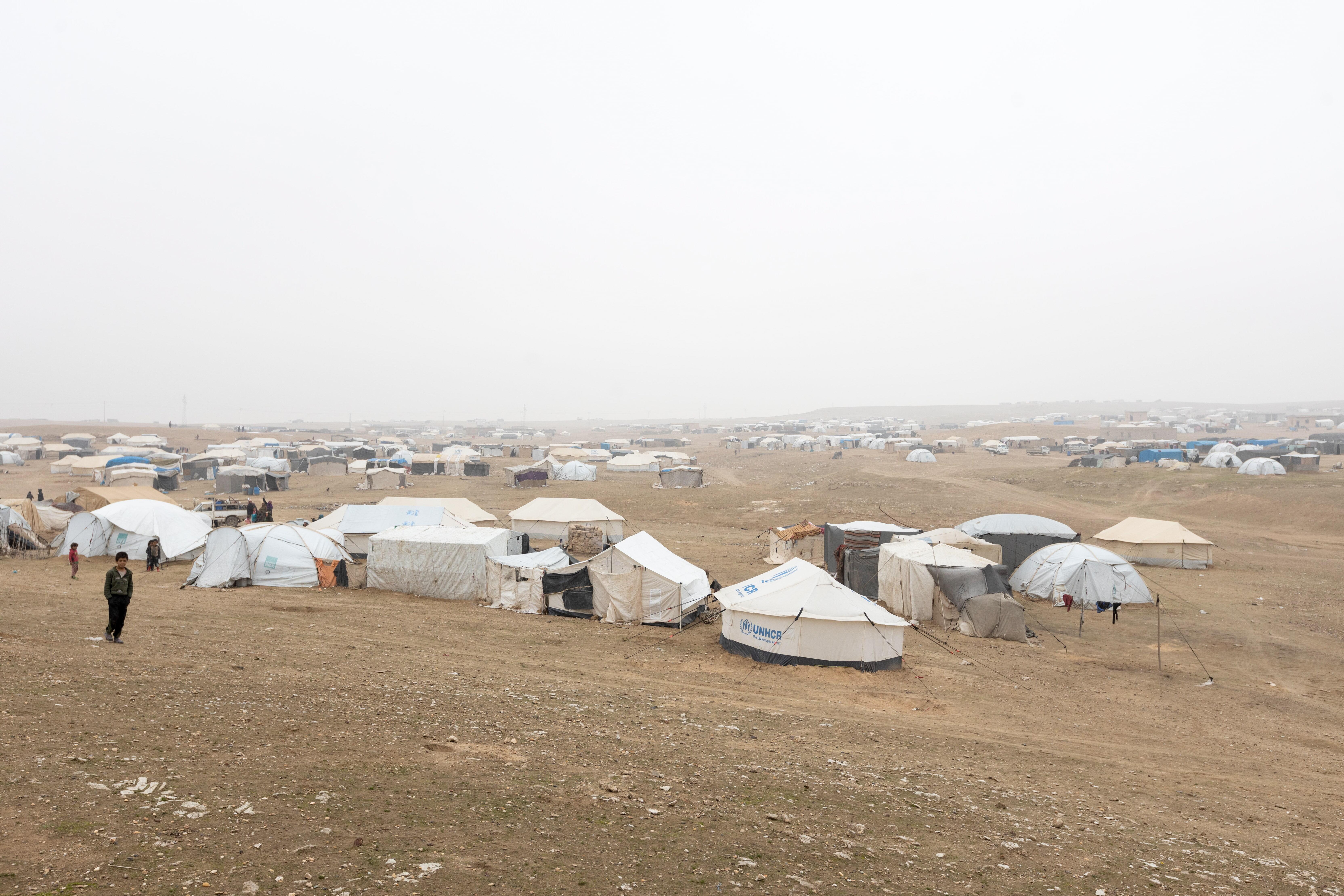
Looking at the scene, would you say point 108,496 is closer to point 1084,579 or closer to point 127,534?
point 127,534

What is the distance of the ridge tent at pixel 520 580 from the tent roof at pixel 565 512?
13.2 meters

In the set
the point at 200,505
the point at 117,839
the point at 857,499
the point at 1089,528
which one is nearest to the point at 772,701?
the point at 117,839

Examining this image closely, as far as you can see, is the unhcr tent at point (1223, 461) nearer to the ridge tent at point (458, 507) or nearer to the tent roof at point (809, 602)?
the tent roof at point (809, 602)

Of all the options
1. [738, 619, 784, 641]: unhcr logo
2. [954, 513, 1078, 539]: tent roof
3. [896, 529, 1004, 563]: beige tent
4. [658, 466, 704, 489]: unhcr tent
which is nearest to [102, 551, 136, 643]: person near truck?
[738, 619, 784, 641]: unhcr logo

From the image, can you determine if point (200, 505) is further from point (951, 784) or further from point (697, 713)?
point (951, 784)

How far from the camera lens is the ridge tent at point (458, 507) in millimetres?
34281

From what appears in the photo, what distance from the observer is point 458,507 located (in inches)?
1421

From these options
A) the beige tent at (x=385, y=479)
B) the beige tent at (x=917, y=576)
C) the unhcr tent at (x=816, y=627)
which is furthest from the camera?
the beige tent at (x=385, y=479)

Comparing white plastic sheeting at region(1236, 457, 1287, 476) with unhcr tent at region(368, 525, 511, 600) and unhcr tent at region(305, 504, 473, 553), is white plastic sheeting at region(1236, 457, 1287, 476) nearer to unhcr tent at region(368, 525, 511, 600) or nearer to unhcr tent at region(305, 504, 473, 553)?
unhcr tent at region(305, 504, 473, 553)

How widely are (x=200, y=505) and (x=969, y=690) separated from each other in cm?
3731

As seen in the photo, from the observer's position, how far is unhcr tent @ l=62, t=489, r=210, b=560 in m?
26.9

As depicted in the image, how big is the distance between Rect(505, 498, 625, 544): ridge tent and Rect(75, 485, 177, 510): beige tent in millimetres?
15820

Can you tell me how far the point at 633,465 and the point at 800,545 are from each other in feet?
158

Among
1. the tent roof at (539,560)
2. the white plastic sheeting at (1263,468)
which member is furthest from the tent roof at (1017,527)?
the white plastic sheeting at (1263,468)
